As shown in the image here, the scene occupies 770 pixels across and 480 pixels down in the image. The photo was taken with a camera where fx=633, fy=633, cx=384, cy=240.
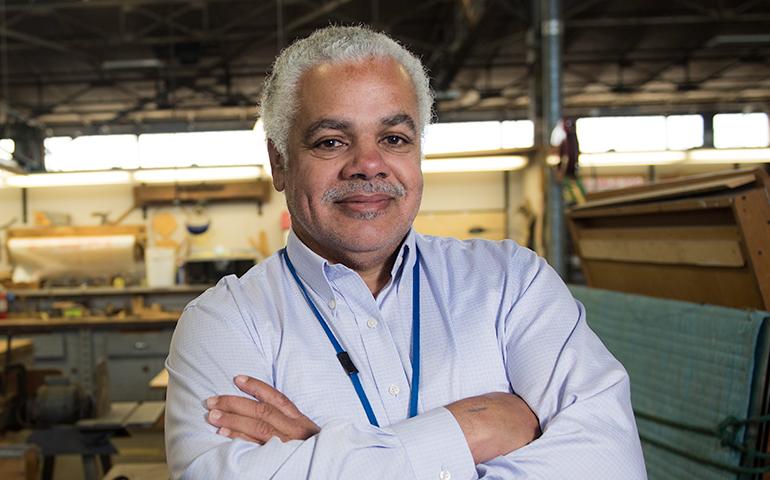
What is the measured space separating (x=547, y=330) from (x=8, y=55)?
32.5 ft

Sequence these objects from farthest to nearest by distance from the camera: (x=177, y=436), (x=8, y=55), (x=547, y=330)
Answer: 1. (x=8, y=55)
2. (x=547, y=330)
3. (x=177, y=436)

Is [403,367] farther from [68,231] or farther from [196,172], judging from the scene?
[68,231]

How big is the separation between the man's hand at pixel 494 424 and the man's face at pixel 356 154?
0.40m

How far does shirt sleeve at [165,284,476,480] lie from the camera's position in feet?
3.55

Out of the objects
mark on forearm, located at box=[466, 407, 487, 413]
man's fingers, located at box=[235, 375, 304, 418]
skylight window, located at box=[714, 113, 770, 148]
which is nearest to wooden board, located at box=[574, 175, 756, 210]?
mark on forearm, located at box=[466, 407, 487, 413]

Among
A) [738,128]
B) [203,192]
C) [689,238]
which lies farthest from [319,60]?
[738,128]

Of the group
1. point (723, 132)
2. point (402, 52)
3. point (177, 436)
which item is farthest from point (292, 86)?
point (723, 132)

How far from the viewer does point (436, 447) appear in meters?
1.14

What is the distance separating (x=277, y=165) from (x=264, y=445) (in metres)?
A: 0.68

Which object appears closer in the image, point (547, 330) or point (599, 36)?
point (547, 330)

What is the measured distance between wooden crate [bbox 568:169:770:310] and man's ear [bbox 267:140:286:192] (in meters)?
1.16

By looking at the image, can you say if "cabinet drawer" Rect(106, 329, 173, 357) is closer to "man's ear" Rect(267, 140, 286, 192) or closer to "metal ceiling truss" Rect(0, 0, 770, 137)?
"metal ceiling truss" Rect(0, 0, 770, 137)

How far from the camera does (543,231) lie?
14.7ft

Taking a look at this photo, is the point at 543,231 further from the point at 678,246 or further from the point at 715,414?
the point at 715,414
